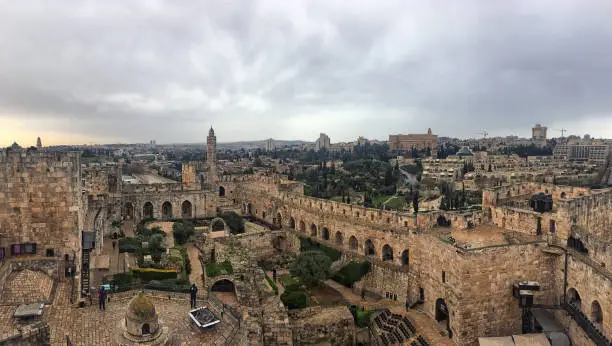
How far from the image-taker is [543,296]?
19531 millimetres

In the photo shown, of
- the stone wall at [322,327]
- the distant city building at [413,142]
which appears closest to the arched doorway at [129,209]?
the stone wall at [322,327]

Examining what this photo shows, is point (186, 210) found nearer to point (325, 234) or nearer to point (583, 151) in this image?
point (325, 234)

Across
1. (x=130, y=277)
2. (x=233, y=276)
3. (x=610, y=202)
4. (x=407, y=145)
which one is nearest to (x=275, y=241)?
(x=233, y=276)

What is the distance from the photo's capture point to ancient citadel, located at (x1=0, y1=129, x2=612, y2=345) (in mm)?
16516

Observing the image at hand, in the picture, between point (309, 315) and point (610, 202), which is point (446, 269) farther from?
point (610, 202)

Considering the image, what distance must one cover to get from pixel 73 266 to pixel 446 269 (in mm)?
16748

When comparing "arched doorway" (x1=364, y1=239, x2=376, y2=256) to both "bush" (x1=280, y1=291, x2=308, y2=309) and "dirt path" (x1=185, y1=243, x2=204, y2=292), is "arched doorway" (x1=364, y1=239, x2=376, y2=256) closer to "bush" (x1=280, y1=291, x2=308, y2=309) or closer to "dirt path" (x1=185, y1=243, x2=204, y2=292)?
"bush" (x1=280, y1=291, x2=308, y2=309)

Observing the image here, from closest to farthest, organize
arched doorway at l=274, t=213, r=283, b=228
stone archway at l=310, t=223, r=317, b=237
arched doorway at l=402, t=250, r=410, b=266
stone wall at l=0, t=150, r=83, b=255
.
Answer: stone wall at l=0, t=150, r=83, b=255
arched doorway at l=402, t=250, r=410, b=266
stone archway at l=310, t=223, r=317, b=237
arched doorway at l=274, t=213, r=283, b=228

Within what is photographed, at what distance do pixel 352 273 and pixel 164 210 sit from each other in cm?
2341

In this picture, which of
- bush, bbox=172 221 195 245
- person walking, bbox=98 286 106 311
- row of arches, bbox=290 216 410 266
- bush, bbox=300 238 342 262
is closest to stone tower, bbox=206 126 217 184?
row of arches, bbox=290 216 410 266

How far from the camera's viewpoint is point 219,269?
82.1 feet

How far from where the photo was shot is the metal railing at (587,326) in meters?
15.2

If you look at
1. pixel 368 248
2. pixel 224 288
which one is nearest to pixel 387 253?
pixel 368 248

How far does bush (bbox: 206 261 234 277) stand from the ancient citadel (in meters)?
0.60
